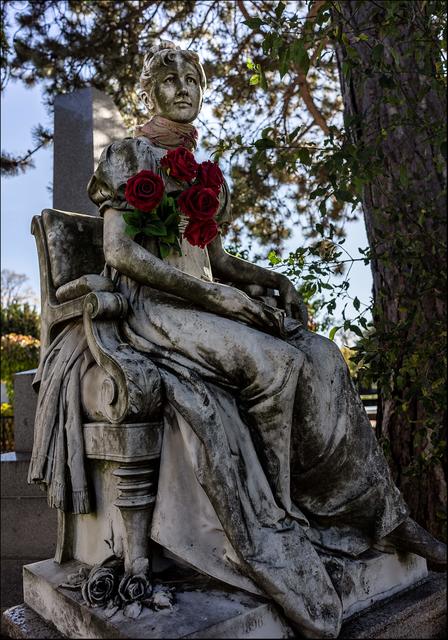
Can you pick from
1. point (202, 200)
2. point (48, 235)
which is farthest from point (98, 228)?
point (202, 200)

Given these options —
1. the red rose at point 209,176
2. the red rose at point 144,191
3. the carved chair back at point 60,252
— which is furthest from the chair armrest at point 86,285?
the red rose at point 209,176

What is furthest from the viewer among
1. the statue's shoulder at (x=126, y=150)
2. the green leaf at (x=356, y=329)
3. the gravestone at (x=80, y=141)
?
the gravestone at (x=80, y=141)

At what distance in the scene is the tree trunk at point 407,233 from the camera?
2.67m

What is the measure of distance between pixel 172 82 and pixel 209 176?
50 cm

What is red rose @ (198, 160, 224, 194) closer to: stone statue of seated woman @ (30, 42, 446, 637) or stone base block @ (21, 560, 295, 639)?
stone statue of seated woman @ (30, 42, 446, 637)

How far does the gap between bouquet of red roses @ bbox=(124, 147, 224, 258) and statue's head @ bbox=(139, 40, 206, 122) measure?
0.33 m

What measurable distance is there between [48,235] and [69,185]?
1.73 m

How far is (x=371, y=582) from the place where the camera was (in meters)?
2.11

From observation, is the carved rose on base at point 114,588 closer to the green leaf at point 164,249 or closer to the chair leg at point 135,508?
the chair leg at point 135,508

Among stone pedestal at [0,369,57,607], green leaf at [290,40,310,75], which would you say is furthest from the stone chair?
stone pedestal at [0,369,57,607]

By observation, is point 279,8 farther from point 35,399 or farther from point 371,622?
point 35,399

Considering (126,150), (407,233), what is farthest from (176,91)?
(407,233)

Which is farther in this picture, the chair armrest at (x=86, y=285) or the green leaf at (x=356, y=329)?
the green leaf at (x=356, y=329)

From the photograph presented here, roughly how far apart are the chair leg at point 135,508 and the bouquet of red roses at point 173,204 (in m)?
0.82
